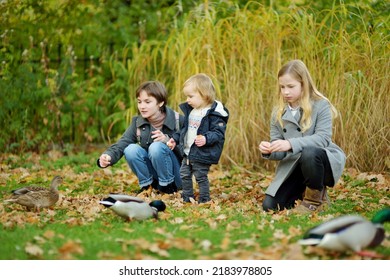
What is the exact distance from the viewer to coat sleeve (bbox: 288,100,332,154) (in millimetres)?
5645

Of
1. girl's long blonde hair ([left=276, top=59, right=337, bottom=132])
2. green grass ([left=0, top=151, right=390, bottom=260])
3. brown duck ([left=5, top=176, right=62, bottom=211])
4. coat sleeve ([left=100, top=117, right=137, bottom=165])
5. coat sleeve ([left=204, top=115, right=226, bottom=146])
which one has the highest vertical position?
girl's long blonde hair ([left=276, top=59, right=337, bottom=132])

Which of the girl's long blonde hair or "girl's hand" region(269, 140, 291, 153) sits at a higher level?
the girl's long blonde hair

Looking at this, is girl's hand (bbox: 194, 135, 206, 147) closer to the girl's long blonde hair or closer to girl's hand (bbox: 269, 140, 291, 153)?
girl's hand (bbox: 269, 140, 291, 153)

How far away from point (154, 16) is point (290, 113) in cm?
512

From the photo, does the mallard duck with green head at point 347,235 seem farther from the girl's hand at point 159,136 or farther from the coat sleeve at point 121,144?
the coat sleeve at point 121,144

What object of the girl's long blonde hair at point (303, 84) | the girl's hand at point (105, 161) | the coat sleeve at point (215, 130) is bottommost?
the girl's hand at point (105, 161)

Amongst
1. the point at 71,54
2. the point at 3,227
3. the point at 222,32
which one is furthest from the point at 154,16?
the point at 3,227

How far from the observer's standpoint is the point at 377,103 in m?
7.57

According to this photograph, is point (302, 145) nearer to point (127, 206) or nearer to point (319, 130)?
point (319, 130)

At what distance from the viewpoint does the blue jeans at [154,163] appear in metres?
6.53

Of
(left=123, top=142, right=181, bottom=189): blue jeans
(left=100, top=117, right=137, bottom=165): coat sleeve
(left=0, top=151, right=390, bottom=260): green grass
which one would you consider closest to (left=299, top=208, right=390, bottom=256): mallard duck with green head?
(left=0, top=151, right=390, bottom=260): green grass

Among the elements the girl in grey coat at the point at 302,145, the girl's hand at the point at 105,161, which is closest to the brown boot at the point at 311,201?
the girl in grey coat at the point at 302,145

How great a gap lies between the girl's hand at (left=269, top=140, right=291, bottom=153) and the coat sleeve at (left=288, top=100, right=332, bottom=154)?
69 millimetres
